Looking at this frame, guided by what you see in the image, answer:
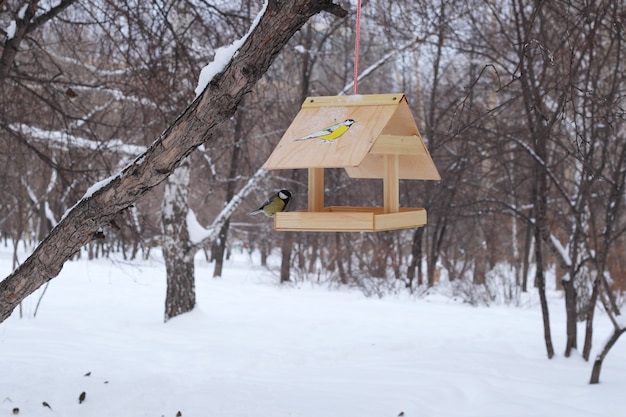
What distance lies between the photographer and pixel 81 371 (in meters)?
4.80

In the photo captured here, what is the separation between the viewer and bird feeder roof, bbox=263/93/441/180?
9.03 ft

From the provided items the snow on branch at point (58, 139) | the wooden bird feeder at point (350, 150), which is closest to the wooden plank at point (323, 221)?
the wooden bird feeder at point (350, 150)

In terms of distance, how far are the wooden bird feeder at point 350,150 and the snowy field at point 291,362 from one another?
1.65m

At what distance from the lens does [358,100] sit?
302 centimetres

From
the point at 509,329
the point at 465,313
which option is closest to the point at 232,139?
the point at 465,313

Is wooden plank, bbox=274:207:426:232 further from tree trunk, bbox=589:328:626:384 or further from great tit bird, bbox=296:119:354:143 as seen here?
tree trunk, bbox=589:328:626:384

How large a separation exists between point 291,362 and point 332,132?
3.52 meters

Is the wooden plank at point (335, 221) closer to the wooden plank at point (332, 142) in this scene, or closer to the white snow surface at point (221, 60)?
the wooden plank at point (332, 142)

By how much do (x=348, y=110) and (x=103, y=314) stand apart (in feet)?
20.6

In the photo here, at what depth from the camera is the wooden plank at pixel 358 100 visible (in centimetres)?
297

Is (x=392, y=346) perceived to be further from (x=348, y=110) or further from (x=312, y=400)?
(x=348, y=110)

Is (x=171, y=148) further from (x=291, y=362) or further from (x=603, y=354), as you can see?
(x=603, y=354)

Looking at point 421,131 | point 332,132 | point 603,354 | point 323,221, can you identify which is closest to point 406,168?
point 332,132

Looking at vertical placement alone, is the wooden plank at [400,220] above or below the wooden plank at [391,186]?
below
